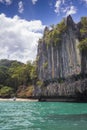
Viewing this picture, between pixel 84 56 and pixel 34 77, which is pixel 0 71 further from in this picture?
pixel 84 56

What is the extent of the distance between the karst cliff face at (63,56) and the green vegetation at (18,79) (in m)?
8.90

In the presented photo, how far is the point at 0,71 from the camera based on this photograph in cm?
8944

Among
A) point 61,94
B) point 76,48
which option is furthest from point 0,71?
point 76,48

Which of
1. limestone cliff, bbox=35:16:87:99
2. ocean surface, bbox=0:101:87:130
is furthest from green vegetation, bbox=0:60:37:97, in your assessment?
ocean surface, bbox=0:101:87:130

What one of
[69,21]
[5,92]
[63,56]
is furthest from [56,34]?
[5,92]

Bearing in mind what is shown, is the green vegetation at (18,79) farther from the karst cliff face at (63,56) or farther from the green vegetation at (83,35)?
the green vegetation at (83,35)

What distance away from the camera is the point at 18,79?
82.1 m

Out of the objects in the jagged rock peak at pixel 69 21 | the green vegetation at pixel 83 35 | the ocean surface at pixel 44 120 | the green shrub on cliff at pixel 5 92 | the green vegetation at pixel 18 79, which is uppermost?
the jagged rock peak at pixel 69 21

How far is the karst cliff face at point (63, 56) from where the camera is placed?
54156 millimetres

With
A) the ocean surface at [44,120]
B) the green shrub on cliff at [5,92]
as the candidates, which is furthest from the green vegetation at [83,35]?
the green shrub on cliff at [5,92]

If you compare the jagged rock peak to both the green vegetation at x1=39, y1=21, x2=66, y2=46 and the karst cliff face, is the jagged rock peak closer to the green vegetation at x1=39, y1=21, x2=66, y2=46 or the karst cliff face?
the karst cliff face

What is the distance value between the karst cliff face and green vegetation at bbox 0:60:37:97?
890cm

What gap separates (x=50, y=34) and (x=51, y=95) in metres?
14.7

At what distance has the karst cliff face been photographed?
5416 centimetres
